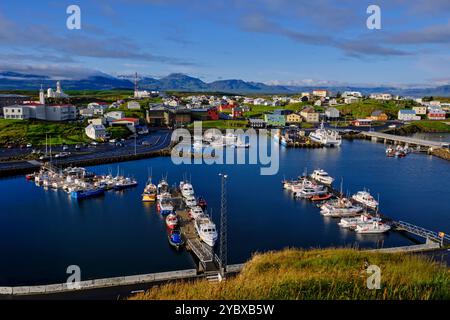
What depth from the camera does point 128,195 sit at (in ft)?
47.2

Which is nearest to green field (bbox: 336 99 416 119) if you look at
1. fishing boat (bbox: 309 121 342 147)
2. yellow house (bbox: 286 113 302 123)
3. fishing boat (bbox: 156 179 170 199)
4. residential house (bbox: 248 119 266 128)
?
yellow house (bbox: 286 113 302 123)

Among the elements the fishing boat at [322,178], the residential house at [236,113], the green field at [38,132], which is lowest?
the fishing boat at [322,178]

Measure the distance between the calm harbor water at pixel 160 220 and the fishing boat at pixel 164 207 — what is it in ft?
0.95

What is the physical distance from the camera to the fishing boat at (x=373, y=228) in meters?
10.8

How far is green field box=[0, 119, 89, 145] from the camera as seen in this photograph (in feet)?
75.6

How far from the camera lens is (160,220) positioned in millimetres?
11492

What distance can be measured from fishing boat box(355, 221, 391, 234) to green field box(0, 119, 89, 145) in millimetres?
18970

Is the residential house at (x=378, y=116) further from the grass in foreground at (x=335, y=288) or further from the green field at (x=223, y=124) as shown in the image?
the grass in foreground at (x=335, y=288)

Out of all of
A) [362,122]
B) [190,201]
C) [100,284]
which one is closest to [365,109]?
[362,122]

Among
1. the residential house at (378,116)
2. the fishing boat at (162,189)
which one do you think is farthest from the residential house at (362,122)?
the fishing boat at (162,189)

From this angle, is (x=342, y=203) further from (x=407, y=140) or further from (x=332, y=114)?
(x=332, y=114)

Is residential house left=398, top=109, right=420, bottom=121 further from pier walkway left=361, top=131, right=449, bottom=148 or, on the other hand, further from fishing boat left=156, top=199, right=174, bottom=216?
fishing boat left=156, top=199, right=174, bottom=216

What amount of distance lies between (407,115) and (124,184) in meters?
36.5
